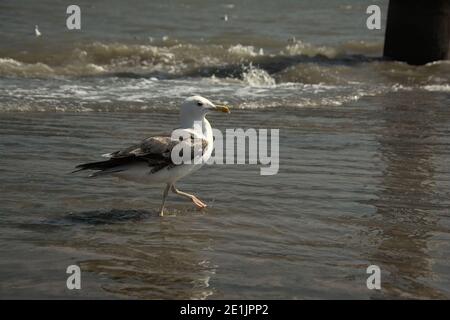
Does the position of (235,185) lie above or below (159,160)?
below

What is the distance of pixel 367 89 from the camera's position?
44.4 feet

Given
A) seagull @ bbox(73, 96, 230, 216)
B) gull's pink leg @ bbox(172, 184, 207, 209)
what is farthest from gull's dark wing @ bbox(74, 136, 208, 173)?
gull's pink leg @ bbox(172, 184, 207, 209)

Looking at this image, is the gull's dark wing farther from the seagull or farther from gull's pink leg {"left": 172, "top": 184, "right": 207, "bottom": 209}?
gull's pink leg {"left": 172, "top": 184, "right": 207, "bottom": 209}

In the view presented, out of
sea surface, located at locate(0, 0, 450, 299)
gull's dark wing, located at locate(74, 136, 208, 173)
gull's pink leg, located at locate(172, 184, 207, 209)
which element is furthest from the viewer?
gull's pink leg, located at locate(172, 184, 207, 209)

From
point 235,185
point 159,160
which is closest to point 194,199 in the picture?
point 159,160

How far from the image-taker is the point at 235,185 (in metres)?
7.37

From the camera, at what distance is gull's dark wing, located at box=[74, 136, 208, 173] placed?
630 cm

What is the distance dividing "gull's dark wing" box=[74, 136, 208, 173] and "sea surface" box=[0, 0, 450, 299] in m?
0.37

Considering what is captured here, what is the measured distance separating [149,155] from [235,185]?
1.18 metres

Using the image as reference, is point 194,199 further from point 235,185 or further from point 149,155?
point 235,185

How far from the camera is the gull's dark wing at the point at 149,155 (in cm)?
630
